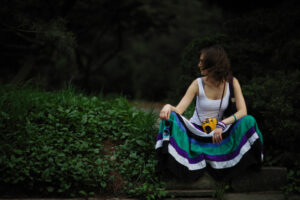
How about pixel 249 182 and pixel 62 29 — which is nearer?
pixel 249 182

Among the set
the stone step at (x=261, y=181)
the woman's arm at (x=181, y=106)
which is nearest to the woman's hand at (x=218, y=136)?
the woman's arm at (x=181, y=106)

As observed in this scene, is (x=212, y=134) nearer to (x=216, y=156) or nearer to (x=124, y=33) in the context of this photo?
(x=216, y=156)

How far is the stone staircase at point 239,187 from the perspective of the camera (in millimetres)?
3035

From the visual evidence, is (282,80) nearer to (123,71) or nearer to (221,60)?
(221,60)

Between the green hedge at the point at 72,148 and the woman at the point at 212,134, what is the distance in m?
0.38

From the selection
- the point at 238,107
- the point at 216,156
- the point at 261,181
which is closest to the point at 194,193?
the point at 216,156

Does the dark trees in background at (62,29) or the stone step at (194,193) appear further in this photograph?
the dark trees in background at (62,29)

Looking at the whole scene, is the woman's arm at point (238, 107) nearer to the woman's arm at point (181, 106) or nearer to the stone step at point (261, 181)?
the woman's arm at point (181, 106)

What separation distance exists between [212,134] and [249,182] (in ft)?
2.42

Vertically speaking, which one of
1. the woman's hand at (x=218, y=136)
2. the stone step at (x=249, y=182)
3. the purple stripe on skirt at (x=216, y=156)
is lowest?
the stone step at (x=249, y=182)

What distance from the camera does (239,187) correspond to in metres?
3.16

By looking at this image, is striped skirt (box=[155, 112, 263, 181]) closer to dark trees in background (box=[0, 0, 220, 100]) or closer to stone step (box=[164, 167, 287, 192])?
stone step (box=[164, 167, 287, 192])

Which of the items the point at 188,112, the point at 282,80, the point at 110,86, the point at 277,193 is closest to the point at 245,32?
the point at 282,80

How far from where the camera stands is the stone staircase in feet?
9.96
